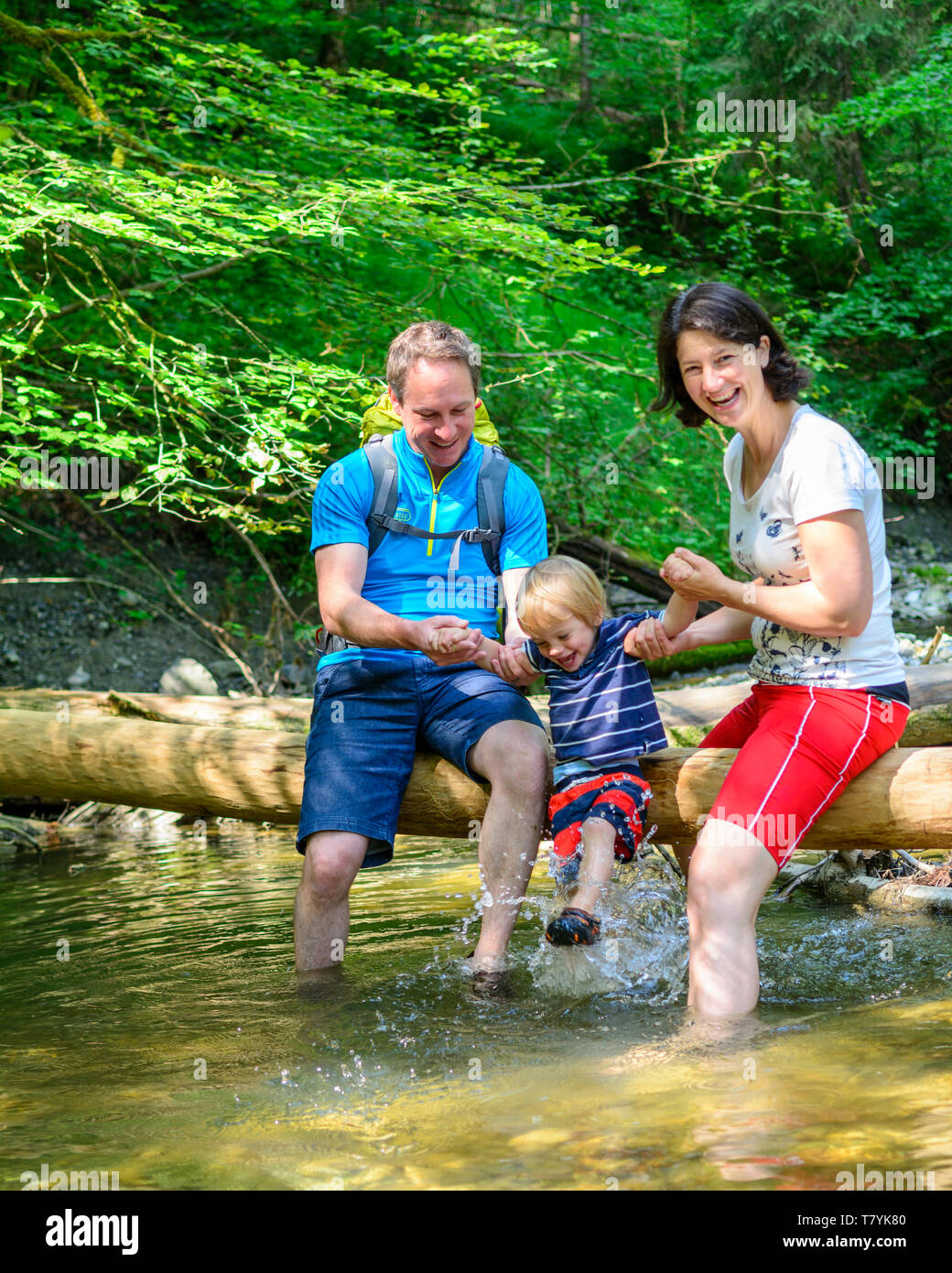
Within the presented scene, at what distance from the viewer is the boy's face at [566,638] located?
351 cm

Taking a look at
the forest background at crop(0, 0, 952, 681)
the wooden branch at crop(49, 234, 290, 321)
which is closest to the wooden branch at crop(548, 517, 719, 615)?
the forest background at crop(0, 0, 952, 681)

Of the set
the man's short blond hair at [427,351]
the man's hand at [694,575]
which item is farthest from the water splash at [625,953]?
the man's short blond hair at [427,351]

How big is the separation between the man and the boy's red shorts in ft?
0.35

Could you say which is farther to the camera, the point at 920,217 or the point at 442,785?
the point at 920,217

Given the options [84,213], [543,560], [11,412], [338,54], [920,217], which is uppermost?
[338,54]

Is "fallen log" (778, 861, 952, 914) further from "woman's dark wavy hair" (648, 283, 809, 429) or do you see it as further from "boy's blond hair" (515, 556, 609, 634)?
"woman's dark wavy hair" (648, 283, 809, 429)

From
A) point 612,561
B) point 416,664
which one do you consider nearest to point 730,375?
point 416,664

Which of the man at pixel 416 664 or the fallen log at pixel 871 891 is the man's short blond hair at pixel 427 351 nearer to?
the man at pixel 416 664

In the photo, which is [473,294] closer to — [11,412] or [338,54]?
[11,412]

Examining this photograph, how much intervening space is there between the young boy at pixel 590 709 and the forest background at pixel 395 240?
331cm

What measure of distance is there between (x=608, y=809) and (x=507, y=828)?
33cm

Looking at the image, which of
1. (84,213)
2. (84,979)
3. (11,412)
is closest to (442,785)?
(84,979)

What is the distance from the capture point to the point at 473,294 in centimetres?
923
